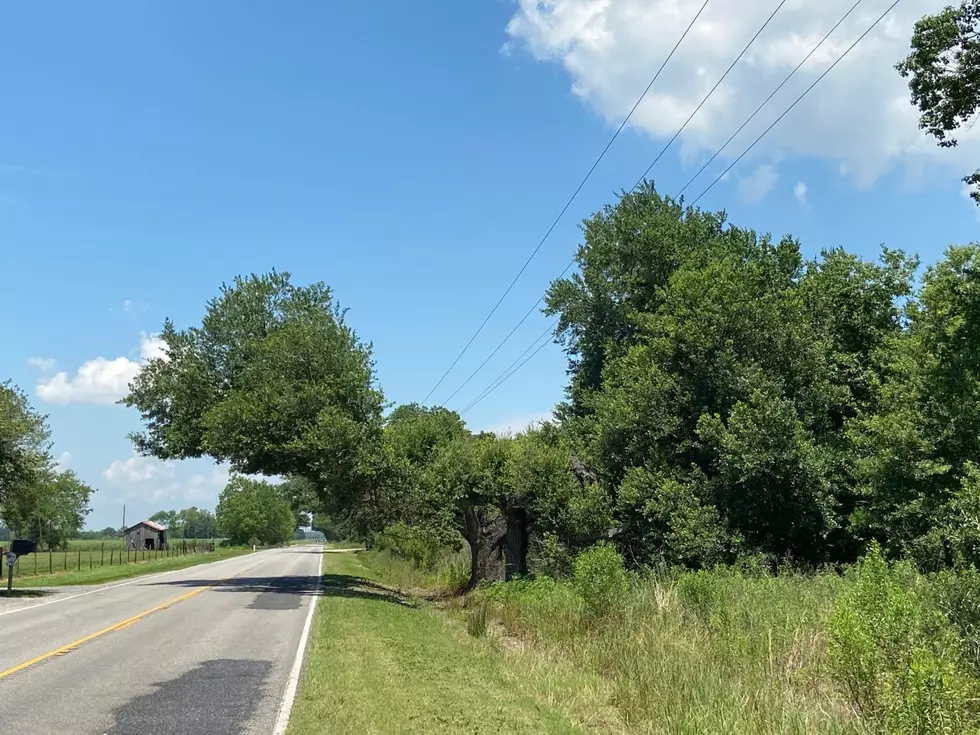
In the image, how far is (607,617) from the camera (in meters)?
14.9

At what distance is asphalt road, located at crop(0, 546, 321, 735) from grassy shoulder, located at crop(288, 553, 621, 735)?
56 centimetres

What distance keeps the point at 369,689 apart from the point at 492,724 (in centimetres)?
228

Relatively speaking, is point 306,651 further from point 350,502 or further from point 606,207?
point 606,207

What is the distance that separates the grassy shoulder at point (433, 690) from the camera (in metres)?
8.09

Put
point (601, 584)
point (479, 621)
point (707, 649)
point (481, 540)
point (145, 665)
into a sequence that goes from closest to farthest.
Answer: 1. point (707, 649)
2. point (145, 665)
3. point (601, 584)
4. point (479, 621)
5. point (481, 540)

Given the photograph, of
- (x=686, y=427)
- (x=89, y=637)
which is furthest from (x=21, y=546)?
(x=686, y=427)

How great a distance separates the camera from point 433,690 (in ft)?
32.1

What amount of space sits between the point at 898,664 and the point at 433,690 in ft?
17.3

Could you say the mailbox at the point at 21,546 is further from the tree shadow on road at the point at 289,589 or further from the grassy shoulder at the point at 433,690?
the grassy shoulder at the point at 433,690

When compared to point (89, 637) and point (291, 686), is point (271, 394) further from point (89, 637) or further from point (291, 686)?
point (291, 686)

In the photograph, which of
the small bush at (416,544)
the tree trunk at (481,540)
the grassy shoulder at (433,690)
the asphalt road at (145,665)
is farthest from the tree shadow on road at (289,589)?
the grassy shoulder at (433,690)

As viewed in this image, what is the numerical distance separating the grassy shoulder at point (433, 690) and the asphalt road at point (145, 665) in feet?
1.84

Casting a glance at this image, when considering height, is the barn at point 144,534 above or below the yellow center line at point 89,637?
above

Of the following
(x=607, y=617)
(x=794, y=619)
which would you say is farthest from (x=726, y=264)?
(x=794, y=619)
